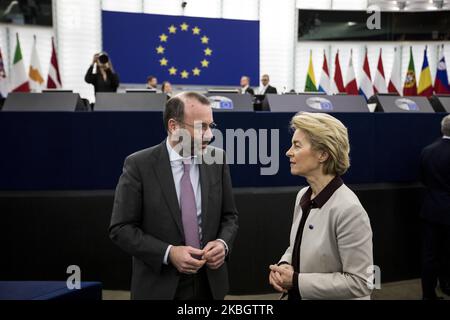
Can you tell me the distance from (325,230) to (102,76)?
16.7ft

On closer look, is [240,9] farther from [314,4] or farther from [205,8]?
[314,4]

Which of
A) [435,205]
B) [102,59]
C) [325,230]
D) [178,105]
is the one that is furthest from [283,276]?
[102,59]

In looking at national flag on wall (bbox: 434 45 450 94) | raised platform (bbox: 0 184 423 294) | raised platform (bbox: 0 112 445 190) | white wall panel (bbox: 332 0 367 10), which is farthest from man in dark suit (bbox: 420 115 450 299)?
white wall panel (bbox: 332 0 367 10)

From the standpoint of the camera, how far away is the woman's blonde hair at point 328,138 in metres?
1.46

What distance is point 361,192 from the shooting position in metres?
3.47

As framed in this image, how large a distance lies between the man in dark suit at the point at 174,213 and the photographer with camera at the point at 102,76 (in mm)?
4338

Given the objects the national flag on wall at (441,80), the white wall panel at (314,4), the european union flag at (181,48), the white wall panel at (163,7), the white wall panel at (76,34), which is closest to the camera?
the national flag on wall at (441,80)

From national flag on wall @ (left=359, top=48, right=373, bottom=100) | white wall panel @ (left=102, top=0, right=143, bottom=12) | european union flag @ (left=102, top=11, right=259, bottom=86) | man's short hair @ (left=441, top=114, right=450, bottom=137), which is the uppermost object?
white wall panel @ (left=102, top=0, right=143, bottom=12)

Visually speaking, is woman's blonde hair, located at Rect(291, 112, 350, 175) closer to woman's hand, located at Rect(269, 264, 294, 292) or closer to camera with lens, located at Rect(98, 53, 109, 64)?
woman's hand, located at Rect(269, 264, 294, 292)

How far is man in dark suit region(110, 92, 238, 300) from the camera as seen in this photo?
1611 mm

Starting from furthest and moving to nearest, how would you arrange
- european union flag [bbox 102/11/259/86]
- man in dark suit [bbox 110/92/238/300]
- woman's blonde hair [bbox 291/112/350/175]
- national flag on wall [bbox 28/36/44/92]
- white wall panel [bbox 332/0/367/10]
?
white wall panel [bbox 332/0/367/10]
european union flag [bbox 102/11/259/86]
national flag on wall [bbox 28/36/44/92]
man in dark suit [bbox 110/92/238/300]
woman's blonde hair [bbox 291/112/350/175]

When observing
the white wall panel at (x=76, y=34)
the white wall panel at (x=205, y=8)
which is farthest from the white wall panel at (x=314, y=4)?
the white wall panel at (x=76, y=34)

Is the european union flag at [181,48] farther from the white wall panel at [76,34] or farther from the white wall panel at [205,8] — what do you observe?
the white wall panel at [205,8]
